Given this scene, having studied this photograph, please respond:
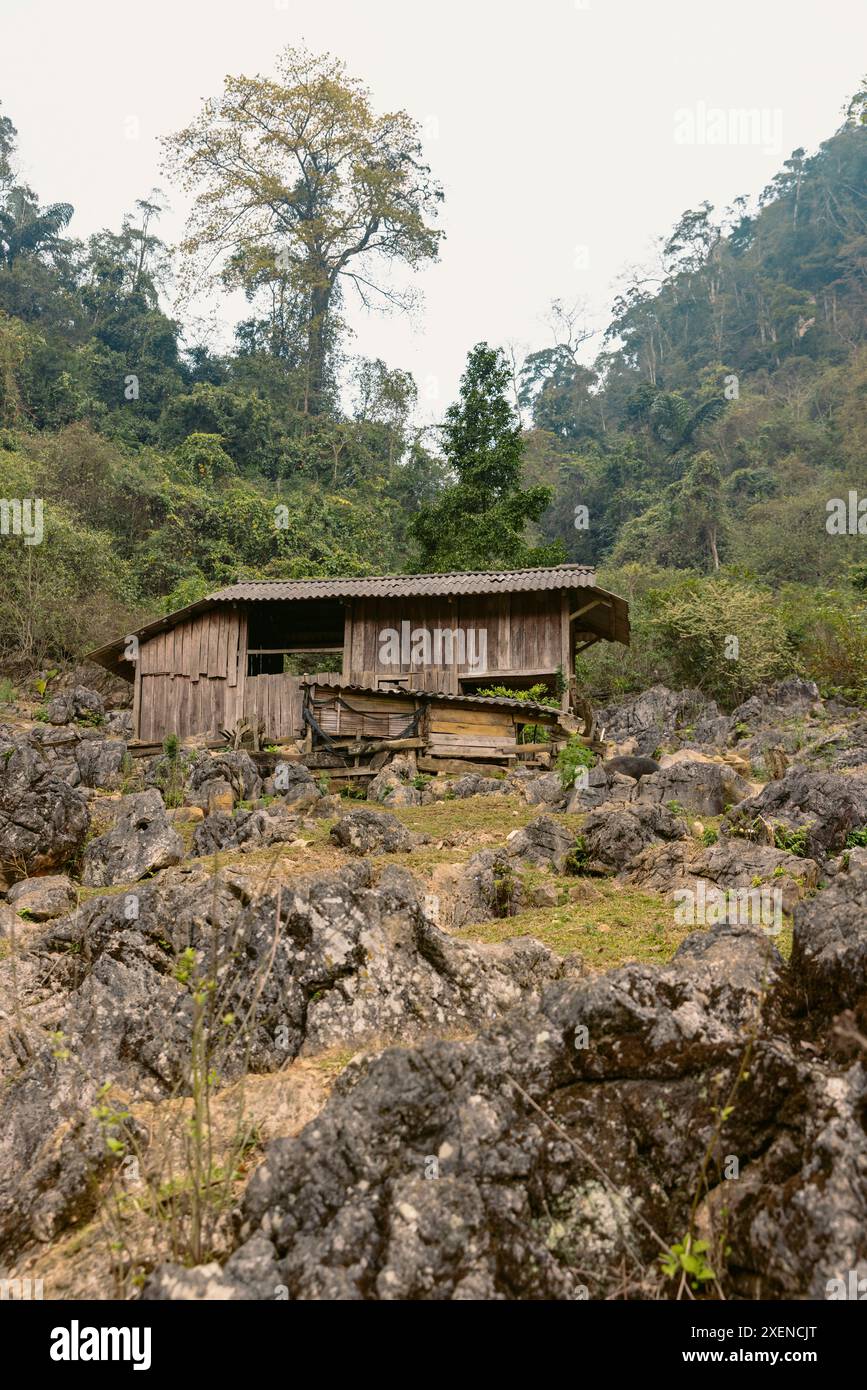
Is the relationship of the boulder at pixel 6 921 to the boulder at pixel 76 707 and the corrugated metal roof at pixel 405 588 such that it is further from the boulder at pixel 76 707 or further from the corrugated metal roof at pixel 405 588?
the boulder at pixel 76 707

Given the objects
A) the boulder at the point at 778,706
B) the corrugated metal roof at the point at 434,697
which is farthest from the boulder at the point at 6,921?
the boulder at the point at 778,706

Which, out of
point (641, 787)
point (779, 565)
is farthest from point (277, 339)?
point (641, 787)

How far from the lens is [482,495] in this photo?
30.3m

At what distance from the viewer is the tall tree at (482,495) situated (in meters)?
29.5

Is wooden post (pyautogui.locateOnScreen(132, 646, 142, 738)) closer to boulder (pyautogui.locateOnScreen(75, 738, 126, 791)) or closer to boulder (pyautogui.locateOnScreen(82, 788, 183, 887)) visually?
boulder (pyautogui.locateOnScreen(75, 738, 126, 791))

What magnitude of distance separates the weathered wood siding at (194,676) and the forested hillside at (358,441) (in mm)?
7295

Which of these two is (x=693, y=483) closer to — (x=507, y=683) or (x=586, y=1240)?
(x=507, y=683)

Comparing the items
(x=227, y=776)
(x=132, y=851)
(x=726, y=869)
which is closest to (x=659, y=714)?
(x=227, y=776)

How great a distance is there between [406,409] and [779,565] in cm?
2174

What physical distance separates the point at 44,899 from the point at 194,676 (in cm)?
1658

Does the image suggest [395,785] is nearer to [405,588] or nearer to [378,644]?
[405,588]

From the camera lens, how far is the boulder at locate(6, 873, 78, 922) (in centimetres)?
693

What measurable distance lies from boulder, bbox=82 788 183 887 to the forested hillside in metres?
20.2
